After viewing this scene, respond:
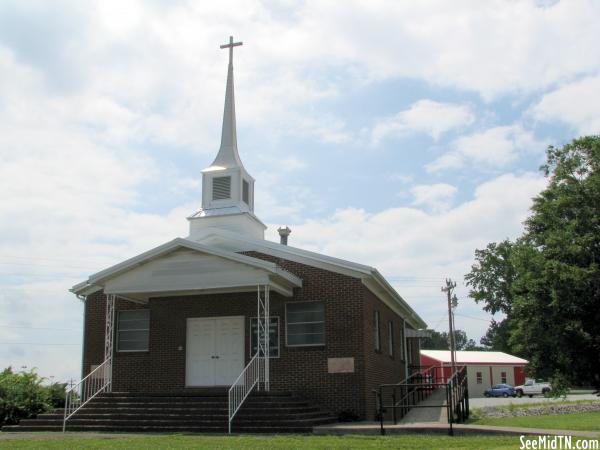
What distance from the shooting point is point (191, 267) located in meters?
18.2

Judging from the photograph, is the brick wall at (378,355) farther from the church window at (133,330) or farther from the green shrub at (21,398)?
the green shrub at (21,398)

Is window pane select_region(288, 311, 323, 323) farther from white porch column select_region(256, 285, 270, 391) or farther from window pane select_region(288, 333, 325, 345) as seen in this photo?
white porch column select_region(256, 285, 270, 391)

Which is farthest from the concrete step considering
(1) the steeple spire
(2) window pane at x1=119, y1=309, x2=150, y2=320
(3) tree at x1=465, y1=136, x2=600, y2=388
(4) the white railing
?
(1) the steeple spire

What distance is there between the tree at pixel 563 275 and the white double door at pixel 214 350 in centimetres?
879

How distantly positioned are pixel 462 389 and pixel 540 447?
7365 mm

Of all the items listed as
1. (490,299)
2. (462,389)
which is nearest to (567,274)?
(462,389)

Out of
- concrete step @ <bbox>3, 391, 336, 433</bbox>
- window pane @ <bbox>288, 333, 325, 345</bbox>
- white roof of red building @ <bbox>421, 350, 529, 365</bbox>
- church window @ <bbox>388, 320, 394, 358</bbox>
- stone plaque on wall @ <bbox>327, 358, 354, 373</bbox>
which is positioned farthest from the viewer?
white roof of red building @ <bbox>421, 350, 529, 365</bbox>

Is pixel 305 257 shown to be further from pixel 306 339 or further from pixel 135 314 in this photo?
pixel 135 314

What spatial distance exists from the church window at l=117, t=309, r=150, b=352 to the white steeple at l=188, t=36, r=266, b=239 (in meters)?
2.82

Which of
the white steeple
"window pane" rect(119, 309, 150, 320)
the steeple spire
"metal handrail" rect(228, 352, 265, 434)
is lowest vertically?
"metal handrail" rect(228, 352, 265, 434)

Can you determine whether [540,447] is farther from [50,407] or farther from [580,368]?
[50,407]

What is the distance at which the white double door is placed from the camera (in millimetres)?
19391

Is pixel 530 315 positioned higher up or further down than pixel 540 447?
higher up

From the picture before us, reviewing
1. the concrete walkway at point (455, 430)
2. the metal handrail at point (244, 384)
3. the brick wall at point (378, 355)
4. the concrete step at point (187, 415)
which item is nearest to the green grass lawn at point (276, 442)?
the concrete walkway at point (455, 430)
